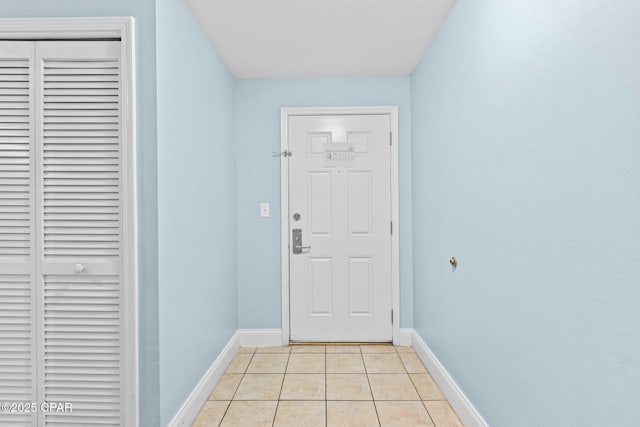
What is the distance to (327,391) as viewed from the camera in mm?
2451

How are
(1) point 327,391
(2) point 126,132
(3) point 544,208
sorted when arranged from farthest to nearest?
1. (1) point 327,391
2. (2) point 126,132
3. (3) point 544,208

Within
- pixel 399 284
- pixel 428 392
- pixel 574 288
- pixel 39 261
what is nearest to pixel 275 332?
pixel 399 284

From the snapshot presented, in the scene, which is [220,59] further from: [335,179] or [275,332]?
[275,332]

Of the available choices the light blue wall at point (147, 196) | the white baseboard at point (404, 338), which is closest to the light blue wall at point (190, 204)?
the light blue wall at point (147, 196)

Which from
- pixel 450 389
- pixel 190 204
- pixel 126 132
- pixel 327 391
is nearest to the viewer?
pixel 126 132

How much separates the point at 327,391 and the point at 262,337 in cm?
99

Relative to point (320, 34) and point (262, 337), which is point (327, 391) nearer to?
point (262, 337)

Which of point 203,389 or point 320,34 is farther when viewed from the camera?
point 320,34

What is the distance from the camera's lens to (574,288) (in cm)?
117

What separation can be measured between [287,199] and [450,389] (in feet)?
6.11

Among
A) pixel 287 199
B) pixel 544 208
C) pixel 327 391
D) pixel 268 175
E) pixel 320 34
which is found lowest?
pixel 327 391

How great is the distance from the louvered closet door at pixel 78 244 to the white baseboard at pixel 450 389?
5.61ft

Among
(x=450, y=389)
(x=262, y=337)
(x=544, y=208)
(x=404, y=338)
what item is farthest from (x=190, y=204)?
(x=404, y=338)

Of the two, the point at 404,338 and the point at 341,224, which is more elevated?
the point at 341,224
